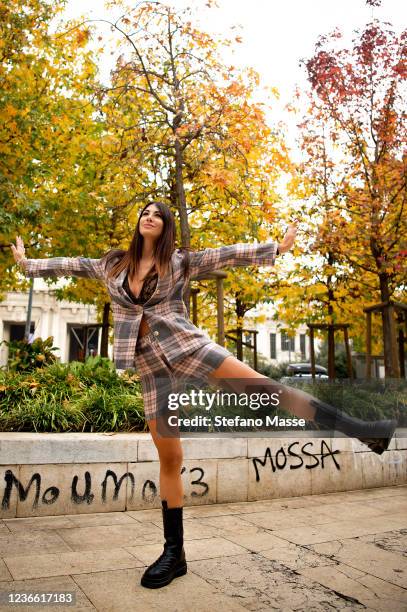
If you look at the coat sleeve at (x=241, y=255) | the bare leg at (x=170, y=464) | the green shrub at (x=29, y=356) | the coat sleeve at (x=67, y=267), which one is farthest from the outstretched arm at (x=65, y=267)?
the green shrub at (x=29, y=356)

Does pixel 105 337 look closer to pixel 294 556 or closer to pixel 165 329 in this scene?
pixel 294 556

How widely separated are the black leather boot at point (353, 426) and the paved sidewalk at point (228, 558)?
0.89 metres

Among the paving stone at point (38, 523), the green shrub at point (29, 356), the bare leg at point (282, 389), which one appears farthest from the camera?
the green shrub at point (29, 356)

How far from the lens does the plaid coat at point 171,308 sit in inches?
116

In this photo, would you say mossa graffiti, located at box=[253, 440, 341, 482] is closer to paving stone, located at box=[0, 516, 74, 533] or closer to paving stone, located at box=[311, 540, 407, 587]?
paving stone, located at box=[311, 540, 407, 587]

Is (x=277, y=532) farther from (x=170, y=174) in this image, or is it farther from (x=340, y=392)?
(x=170, y=174)

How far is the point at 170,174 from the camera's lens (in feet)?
33.6

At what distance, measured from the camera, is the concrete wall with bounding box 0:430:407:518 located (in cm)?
453

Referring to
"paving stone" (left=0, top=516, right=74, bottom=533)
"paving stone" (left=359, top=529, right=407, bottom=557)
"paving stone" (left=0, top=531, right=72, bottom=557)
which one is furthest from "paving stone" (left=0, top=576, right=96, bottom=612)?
"paving stone" (left=359, top=529, right=407, bottom=557)

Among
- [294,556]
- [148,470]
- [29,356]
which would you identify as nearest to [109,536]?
[148,470]

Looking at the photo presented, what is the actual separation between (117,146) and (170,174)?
54.6 inches

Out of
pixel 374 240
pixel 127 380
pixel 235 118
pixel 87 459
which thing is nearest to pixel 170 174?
pixel 235 118

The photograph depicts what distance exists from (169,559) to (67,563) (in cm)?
74

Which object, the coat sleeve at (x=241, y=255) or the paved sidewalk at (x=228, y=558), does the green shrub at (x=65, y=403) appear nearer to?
the paved sidewalk at (x=228, y=558)
